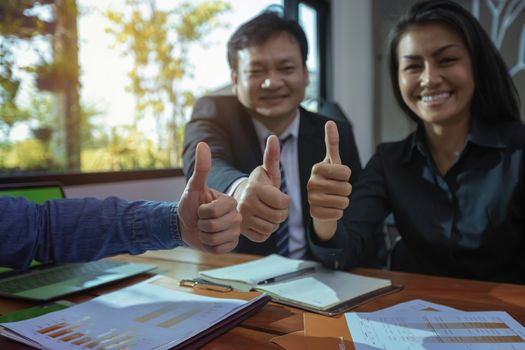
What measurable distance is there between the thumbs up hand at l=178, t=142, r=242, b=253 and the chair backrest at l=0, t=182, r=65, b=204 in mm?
533

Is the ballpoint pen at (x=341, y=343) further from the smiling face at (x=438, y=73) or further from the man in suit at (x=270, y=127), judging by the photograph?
the smiling face at (x=438, y=73)

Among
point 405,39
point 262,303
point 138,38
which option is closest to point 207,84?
point 138,38

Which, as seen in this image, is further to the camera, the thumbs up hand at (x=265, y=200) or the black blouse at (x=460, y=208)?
the black blouse at (x=460, y=208)

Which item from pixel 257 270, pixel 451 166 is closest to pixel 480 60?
pixel 451 166

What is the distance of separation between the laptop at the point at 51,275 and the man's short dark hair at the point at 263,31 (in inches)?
31.1

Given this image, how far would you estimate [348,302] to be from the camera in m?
0.85

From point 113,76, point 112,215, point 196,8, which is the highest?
point 196,8

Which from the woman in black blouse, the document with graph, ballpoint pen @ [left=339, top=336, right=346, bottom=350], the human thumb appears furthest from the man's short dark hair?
ballpoint pen @ [left=339, top=336, right=346, bottom=350]

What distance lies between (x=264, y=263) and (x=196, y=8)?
1.56 metres

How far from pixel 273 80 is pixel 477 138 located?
2.19ft

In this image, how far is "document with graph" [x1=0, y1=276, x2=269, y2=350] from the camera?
Answer: 0.65m

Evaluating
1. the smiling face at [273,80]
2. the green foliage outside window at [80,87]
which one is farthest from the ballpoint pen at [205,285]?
the green foliage outside window at [80,87]

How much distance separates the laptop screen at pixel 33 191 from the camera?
1159 mm

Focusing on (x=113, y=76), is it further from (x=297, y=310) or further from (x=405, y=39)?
(x=297, y=310)
